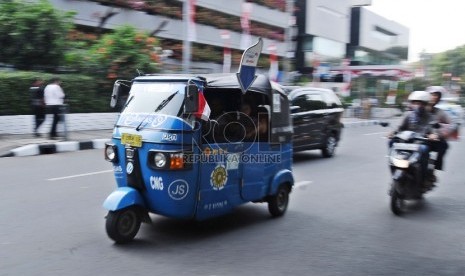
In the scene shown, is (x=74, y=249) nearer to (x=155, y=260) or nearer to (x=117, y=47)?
(x=155, y=260)

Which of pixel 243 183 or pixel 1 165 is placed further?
pixel 1 165

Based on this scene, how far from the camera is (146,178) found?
496cm

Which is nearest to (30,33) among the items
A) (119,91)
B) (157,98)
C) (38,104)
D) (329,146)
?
(38,104)

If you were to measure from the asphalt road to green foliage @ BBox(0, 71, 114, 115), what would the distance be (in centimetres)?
640

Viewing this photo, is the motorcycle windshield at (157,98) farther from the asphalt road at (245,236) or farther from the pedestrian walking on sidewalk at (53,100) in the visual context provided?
the pedestrian walking on sidewalk at (53,100)

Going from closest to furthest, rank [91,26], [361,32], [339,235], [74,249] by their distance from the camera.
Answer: [74,249] → [339,235] → [91,26] → [361,32]

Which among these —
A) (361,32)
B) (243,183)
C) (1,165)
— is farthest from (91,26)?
(361,32)

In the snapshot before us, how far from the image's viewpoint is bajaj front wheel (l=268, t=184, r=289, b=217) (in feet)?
20.9

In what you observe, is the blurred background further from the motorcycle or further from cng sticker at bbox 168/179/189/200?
the motorcycle

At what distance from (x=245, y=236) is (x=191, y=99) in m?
1.74

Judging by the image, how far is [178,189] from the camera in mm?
4930

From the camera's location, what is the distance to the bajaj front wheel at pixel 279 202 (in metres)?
6.36

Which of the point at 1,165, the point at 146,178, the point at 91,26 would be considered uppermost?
the point at 91,26

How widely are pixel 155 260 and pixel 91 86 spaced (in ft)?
43.7
